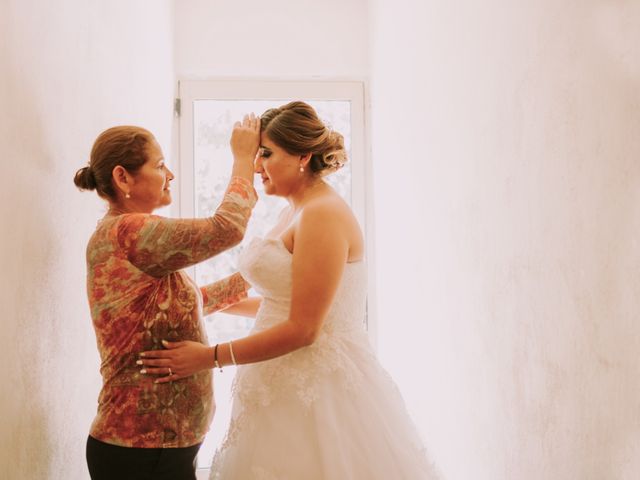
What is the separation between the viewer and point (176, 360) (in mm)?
1444

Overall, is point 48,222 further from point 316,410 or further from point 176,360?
point 316,410

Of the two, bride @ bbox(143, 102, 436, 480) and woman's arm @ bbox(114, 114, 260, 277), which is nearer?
woman's arm @ bbox(114, 114, 260, 277)

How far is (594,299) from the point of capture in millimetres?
1313

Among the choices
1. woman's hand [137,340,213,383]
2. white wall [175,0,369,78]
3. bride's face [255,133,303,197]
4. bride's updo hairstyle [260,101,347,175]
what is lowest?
woman's hand [137,340,213,383]

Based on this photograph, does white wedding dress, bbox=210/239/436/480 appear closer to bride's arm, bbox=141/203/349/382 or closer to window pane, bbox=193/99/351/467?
bride's arm, bbox=141/203/349/382

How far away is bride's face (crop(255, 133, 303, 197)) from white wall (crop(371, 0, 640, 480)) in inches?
22.7

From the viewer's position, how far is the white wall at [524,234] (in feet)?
4.03

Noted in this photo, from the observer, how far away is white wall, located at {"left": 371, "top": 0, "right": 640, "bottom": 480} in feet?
4.03

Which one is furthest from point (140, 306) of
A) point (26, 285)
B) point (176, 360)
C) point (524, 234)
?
point (524, 234)

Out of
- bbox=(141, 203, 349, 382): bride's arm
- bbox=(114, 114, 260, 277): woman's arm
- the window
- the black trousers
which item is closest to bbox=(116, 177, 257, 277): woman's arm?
bbox=(114, 114, 260, 277): woman's arm

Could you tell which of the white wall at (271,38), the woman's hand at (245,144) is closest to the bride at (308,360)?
the woman's hand at (245,144)

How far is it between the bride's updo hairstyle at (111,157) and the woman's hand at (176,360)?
0.37 m

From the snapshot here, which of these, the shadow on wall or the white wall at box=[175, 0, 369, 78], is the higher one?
the white wall at box=[175, 0, 369, 78]

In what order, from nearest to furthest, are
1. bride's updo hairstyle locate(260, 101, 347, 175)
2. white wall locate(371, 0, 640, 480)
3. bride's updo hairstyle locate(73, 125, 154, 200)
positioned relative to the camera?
white wall locate(371, 0, 640, 480)
bride's updo hairstyle locate(73, 125, 154, 200)
bride's updo hairstyle locate(260, 101, 347, 175)
